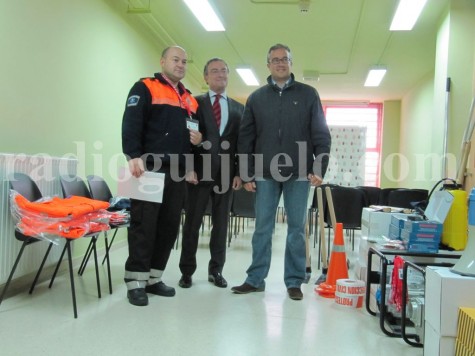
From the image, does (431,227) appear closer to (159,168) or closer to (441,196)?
(441,196)

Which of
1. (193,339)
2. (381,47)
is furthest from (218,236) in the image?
(381,47)

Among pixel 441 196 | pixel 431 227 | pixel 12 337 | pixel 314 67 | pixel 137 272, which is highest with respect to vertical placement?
pixel 314 67

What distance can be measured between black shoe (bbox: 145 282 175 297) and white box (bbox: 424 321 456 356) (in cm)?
146

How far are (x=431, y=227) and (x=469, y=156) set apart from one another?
5.54ft

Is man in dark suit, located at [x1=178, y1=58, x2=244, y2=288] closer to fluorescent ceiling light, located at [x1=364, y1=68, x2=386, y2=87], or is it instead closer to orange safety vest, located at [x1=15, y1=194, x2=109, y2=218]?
orange safety vest, located at [x1=15, y1=194, x2=109, y2=218]

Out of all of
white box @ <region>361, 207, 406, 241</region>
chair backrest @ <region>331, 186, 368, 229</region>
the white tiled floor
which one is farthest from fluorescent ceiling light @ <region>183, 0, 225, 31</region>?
the white tiled floor

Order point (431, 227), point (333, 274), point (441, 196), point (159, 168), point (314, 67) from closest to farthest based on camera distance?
point (431, 227) → point (441, 196) → point (159, 168) → point (333, 274) → point (314, 67)

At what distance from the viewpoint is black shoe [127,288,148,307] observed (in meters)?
2.20

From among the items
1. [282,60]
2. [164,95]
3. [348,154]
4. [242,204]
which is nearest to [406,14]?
[282,60]

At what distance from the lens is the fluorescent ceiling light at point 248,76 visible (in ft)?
23.1

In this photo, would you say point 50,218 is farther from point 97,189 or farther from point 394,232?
point 394,232

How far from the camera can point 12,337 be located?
1.73 metres

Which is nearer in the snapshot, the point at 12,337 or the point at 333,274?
the point at 12,337

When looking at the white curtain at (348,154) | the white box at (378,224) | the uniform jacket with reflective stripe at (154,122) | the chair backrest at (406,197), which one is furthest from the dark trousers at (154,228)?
the white curtain at (348,154)
